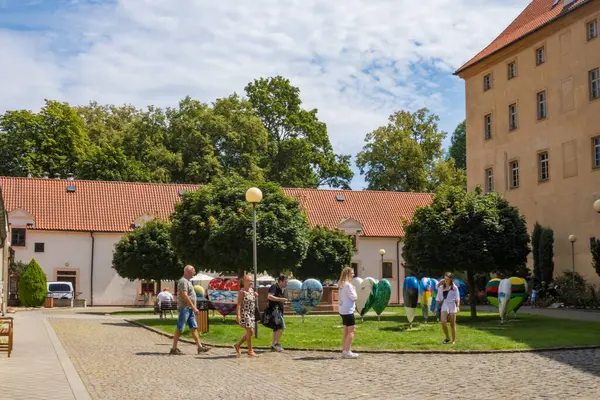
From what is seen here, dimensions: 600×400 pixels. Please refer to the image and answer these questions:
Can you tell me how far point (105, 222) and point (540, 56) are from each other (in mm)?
29697

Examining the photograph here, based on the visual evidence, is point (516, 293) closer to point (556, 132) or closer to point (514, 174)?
point (556, 132)

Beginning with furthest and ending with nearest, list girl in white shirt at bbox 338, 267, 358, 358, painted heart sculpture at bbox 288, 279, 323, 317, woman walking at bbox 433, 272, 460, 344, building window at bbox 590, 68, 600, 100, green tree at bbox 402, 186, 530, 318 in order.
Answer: building window at bbox 590, 68, 600, 100
green tree at bbox 402, 186, 530, 318
painted heart sculpture at bbox 288, 279, 323, 317
woman walking at bbox 433, 272, 460, 344
girl in white shirt at bbox 338, 267, 358, 358

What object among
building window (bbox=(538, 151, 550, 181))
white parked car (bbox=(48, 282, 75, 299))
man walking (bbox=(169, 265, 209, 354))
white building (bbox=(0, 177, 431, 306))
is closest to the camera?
man walking (bbox=(169, 265, 209, 354))

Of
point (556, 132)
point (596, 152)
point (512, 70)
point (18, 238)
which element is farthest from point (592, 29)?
point (18, 238)

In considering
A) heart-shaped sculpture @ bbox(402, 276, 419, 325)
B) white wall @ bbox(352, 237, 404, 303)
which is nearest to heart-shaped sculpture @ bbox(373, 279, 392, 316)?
heart-shaped sculpture @ bbox(402, 276, 419, 325)

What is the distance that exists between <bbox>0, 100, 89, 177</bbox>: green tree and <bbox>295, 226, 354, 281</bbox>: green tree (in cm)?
2594

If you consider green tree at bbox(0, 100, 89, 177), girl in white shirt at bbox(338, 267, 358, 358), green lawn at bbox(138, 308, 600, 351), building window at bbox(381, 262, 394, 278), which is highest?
green tree at bbox(0, 100, 89, 177)

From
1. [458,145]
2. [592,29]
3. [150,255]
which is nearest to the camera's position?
[592,29]

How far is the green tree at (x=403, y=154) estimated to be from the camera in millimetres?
68688

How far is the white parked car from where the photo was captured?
161 feet

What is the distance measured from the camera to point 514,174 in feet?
143

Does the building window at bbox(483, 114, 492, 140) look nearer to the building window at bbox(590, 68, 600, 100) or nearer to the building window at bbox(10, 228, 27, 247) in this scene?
the building window at bbox(590, 68, 600, 100)

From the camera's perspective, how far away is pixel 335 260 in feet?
151

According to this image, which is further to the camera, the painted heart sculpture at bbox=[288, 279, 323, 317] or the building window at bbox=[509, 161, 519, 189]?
the building window at bbox=[509, 161, 519, 189]
